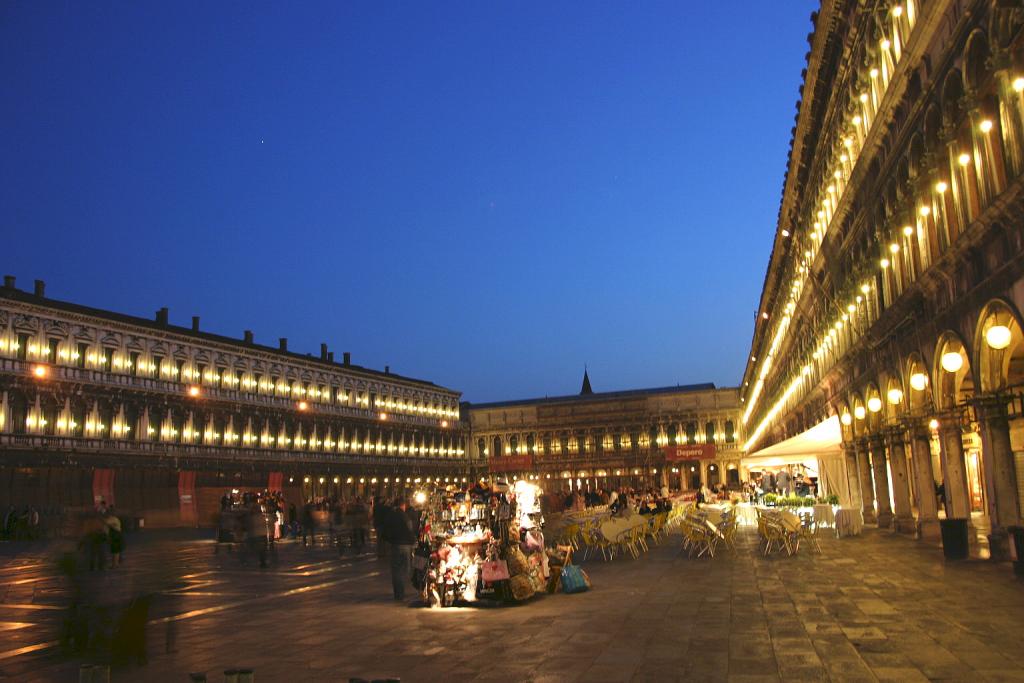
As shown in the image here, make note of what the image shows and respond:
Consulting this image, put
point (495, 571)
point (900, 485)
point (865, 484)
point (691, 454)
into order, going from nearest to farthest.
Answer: point (495, 571)
point (900, 485)
point (865, 484)
point (691, 454)

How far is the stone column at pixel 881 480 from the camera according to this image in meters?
24.5

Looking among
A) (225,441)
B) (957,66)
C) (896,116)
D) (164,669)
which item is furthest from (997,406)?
(225,441)

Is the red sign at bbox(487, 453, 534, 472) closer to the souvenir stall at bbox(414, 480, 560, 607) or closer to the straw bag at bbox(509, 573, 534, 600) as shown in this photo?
the souvenir stall at bbox(414, 480, 560, 607)

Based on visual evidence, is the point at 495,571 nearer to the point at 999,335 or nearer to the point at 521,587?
the point at 521,587

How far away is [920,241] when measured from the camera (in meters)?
17.9

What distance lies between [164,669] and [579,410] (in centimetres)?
9753

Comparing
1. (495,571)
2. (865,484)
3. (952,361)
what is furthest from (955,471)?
(865,484)

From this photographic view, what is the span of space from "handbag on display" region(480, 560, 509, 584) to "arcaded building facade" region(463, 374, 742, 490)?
8754 cm

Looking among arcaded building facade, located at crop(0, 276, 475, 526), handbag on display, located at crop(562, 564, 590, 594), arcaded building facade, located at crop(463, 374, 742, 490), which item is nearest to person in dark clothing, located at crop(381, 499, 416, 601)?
handbag on display, located at crop(562, 564, 590, 594)

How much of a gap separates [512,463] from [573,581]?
5873 centimetres

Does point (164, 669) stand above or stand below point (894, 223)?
below

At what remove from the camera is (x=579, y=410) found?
106m

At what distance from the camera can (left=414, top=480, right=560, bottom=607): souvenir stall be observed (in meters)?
13.1

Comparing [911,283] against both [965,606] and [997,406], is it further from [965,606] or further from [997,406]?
[965,606]
